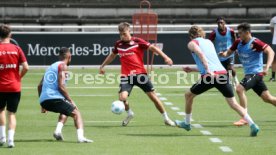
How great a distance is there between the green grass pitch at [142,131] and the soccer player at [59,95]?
0.29 meters

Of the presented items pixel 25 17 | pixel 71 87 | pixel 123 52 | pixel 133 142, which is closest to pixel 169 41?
pixel 71 87

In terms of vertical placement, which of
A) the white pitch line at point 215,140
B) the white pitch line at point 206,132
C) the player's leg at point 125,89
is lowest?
the white pitch line at point 206,132

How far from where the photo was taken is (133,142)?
13180mm

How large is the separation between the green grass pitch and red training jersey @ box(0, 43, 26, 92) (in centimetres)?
97

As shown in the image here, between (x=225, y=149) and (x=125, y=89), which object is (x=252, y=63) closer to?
(x=125, y=89)

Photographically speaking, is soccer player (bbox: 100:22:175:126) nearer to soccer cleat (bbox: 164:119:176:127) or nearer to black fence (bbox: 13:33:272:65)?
soccer cleat (bbox: 164:119:176:127)

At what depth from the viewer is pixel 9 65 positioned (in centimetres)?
1262

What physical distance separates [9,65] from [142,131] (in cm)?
317

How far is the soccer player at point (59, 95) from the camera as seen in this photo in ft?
42.5

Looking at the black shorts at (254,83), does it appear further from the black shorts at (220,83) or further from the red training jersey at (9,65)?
the red training jersey at (9,65)

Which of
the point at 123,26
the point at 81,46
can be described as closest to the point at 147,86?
the point at 123,26

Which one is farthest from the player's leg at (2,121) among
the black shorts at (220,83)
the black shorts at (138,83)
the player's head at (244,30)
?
the player's head at (244,30)

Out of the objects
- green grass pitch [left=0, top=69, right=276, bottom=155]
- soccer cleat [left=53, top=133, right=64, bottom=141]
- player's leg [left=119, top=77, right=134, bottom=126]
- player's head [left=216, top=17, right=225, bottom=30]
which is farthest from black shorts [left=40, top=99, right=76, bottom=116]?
player's head [left=216, top=17, right=225, bottom=30]

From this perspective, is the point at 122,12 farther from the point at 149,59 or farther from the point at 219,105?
the point at 219,105
